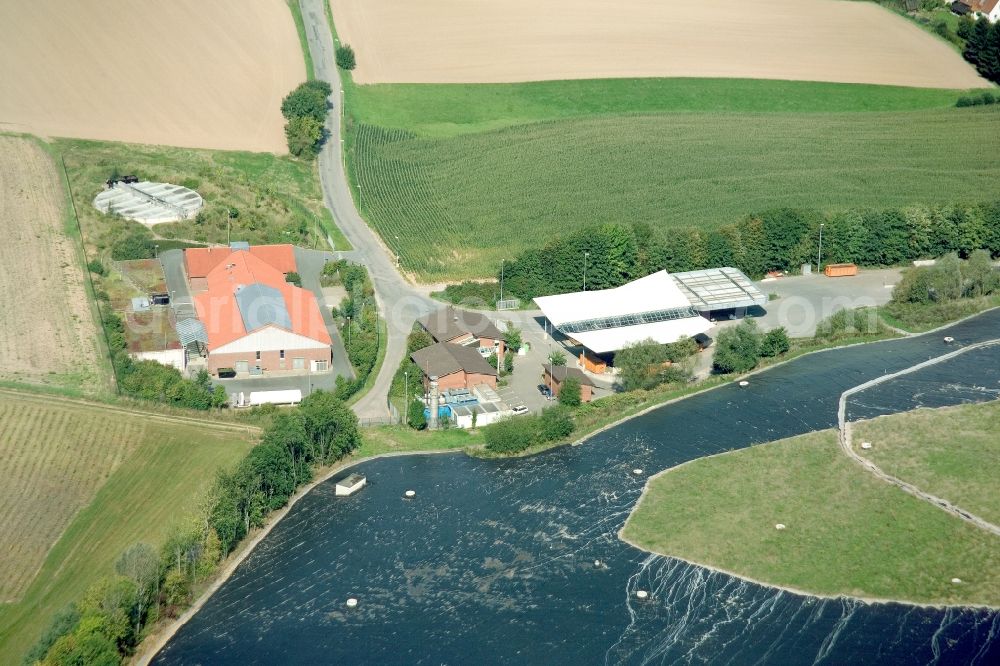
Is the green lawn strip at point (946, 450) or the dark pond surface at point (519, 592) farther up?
the green lawn strip at point (946, 450)

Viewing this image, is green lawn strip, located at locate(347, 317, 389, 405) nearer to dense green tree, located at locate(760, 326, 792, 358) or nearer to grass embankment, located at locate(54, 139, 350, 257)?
grass embankment, located at locate(54, 139, 350, 257)

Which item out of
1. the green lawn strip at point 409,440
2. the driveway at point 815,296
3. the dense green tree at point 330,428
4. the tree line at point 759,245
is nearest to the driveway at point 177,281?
the dense green tree at point 330,428

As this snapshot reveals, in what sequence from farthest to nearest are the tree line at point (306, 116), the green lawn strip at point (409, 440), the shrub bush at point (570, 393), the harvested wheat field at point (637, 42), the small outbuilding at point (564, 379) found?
the harvested wheat field at point (637, 42), the tree line at point (306, 116), the small outbuilding at point (564, 379), the shrub bush at point (570, 393), the green lawn strip at point (409, 440)

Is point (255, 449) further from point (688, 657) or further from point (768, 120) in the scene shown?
point (768, 120)

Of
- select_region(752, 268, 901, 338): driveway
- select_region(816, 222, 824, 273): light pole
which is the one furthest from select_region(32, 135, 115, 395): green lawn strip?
select_region(816, 222, 824, 273): light pole

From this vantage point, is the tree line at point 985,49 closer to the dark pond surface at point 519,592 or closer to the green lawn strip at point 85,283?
the dark pond surface at point 519,592

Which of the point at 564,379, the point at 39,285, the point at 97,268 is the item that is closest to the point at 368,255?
the point at 97,268
